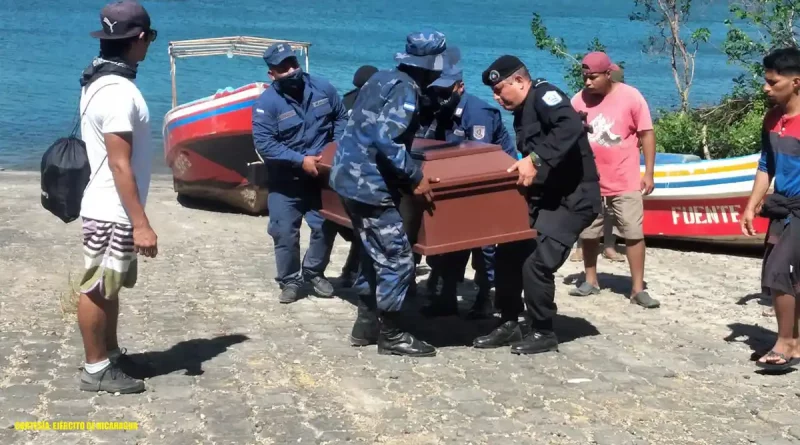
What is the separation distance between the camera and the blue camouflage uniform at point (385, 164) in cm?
617

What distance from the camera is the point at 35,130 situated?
2180 cm

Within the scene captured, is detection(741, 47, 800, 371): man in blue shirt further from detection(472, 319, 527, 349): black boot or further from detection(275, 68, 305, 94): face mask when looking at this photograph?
detection(275, 68, 305, 94): face mask

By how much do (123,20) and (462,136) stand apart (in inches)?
106

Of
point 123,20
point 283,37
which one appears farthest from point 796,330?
point 283,37

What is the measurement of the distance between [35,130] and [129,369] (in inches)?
662

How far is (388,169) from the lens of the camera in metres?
6.29

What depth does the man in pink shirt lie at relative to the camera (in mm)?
8000

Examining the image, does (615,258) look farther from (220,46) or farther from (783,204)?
(220,46)

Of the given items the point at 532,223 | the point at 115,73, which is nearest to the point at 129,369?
the point at 115,73

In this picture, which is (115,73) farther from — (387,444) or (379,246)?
(387,444)

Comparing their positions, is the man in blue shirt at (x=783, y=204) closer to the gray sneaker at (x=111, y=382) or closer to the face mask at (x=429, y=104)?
the face mask at (x=429, y=104)

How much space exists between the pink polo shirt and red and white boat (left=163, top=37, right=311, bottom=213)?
4.50 m

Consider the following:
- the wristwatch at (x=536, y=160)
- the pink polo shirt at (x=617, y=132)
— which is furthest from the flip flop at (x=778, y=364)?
the pink polo shirt at (x=617, y=132)

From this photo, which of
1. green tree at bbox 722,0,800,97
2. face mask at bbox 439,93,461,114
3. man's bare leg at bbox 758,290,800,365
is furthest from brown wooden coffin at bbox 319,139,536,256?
green tree at bbox 722,0,800,97
